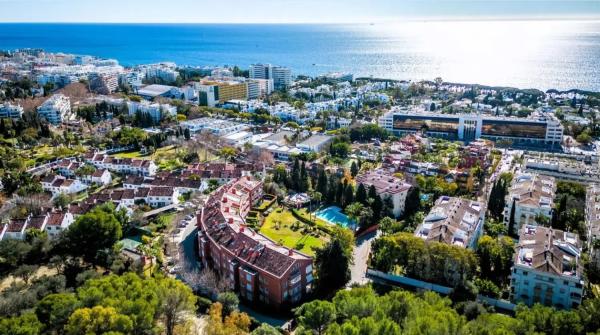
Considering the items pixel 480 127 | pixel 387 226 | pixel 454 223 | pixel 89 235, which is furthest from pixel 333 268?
pixel 480 127

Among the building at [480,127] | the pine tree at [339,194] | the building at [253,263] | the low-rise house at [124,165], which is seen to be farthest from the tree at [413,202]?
the building at [480,127]

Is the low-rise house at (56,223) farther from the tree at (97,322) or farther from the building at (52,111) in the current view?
the building at (52,111)

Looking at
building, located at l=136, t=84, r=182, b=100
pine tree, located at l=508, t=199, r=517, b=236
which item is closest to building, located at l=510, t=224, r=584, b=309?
pine tree, located at l=508, t=199, r=517, b=236

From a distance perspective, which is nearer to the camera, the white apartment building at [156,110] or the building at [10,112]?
the building at [10,112]

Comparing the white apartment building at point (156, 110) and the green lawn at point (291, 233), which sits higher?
the white apartment building at point (156, 110)

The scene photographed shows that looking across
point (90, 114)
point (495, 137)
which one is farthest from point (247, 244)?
point (90, 114)

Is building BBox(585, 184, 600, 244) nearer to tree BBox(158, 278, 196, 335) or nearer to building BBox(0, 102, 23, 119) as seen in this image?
tree BBox(158, 278, 196, 335)
